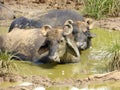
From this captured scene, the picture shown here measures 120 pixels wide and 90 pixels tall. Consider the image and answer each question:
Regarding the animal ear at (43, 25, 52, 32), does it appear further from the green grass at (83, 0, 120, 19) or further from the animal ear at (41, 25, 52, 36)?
the green grass at (83, 0, 120, 19)

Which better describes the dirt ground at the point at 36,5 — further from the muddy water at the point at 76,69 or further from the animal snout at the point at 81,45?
the muddy water at the point at 76,69

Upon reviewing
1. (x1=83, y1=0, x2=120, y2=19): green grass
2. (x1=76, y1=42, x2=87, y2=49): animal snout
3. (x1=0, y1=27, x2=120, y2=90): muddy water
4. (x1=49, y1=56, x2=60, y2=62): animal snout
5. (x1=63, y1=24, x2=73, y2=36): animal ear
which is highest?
(x1=83, y1=0, x2=120, y2=19): green grass

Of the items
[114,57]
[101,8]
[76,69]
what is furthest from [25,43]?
[101,8]

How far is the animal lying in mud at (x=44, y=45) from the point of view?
10.5 metres

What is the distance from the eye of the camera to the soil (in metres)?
8.62

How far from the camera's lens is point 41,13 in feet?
46.7

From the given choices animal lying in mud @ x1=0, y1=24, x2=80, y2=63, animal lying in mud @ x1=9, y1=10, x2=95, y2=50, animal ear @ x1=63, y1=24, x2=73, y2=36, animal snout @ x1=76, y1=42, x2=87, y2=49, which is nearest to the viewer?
animal lying in mud @ x1=0, y1=24, x2=80, y2=63

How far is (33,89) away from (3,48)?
11.7 feet

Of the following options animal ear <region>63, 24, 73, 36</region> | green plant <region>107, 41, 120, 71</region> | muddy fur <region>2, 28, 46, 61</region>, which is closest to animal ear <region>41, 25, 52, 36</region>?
muddy fur <region>2, 28, 46, 61</region>

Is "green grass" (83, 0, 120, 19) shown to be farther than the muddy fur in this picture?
Yes

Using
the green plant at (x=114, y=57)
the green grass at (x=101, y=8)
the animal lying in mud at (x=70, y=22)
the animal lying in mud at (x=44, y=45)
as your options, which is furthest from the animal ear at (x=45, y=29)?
the green grass at (x=101, y=8)

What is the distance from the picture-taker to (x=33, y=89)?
8.20 metres

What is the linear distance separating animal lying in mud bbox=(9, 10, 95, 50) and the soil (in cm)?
63

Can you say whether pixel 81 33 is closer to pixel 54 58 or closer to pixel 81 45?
pixel 81 45
